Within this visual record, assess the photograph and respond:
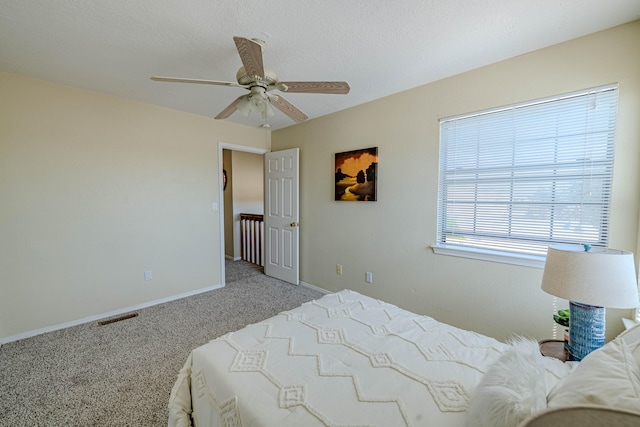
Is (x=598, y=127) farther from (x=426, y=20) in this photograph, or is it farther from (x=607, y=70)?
(x=426, y=20)

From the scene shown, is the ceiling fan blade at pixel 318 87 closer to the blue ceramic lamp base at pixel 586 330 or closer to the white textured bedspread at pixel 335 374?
the white textured bedspread at pixel 335 374

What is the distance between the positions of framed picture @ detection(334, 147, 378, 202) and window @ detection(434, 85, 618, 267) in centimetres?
75

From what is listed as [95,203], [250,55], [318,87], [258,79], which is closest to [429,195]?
[318,87]

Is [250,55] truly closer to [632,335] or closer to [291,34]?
[291,34]

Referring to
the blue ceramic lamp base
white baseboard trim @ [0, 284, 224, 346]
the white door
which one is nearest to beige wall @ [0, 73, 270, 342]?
white baseboard trim @ [0, 284, 224, 346]

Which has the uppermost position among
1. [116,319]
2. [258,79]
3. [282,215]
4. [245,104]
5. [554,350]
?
[258,79]

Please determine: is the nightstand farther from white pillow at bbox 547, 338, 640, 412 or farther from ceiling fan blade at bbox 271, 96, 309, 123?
ceiling fan blade at bbox 271, 96, 309, 123

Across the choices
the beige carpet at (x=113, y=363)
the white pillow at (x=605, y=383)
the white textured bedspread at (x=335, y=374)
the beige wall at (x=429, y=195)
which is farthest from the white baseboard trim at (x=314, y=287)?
the white pillow at (x=605, y=383)

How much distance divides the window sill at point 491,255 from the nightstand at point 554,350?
602 millimetres

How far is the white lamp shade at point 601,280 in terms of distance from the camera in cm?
118

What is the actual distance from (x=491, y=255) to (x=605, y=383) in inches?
69.9

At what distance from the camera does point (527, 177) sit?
6.71 feet

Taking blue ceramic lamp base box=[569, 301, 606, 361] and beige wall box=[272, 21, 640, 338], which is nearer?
blue ceramic lamp base box=[569, 301, 606, 361]

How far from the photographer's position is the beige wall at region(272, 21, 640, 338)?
66.1 inches
